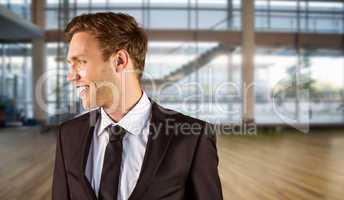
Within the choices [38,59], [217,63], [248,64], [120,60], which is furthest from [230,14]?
[120,60]

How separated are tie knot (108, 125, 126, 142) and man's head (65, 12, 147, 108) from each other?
0.24 feet

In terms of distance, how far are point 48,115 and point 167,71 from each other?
4.76m

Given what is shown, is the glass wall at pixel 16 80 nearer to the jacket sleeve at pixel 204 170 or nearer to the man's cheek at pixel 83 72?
the man's cheek at pixel 83 72

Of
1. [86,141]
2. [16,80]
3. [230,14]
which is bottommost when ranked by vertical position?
[86,141]

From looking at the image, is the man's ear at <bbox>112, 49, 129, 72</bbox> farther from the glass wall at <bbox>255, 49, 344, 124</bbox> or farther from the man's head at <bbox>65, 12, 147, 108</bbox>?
the glass wall at <bbox>255, 49, 344, 124</bbox>

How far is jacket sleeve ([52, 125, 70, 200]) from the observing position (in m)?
1.05

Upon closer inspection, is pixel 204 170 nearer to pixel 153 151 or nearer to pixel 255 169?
pixel 153 151

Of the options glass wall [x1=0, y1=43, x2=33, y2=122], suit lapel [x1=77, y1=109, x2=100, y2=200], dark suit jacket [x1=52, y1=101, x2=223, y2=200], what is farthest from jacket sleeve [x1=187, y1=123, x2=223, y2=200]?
glass wall [x1=0, y1=43, x2=33, y2=122]

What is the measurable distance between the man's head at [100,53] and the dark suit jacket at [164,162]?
133 mm

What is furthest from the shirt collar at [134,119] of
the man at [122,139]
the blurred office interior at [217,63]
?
the blurred office interior at [217,63]

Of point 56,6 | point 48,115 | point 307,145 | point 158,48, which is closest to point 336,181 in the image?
point 307,145

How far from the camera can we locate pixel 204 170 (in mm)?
985

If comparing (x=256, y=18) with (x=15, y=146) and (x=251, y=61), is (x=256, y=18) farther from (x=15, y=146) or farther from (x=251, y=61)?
(x=15, y=146)

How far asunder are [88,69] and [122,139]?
8.5 inches
